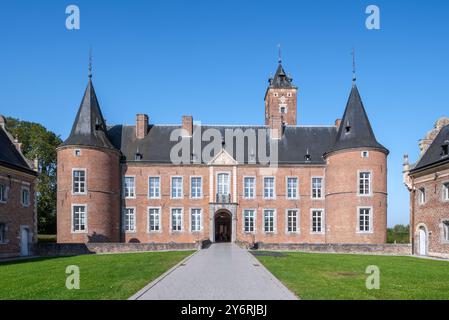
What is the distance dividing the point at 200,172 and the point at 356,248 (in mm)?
12438

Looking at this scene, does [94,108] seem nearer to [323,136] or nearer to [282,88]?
[323,136]

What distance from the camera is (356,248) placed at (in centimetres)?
2673

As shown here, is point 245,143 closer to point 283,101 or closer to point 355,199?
point 355,199

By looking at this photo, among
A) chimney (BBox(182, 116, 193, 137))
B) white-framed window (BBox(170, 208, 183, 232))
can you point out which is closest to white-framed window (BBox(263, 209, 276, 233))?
white-framed window (BBox(170, 208, 183, 232))

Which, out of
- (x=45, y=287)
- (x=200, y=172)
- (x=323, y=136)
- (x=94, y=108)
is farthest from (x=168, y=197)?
(x=45, y=287)

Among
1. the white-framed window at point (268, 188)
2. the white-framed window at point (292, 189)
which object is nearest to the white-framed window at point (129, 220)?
the white-framed window at point (268, 188)

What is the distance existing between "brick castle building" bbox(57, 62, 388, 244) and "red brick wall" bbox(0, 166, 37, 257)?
410 cm

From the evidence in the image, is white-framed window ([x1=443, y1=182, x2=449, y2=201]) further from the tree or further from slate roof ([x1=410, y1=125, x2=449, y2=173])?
the tree

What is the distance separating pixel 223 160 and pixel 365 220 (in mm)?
10556

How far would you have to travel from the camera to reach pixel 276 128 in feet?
118

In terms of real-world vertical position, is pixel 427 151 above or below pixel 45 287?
above

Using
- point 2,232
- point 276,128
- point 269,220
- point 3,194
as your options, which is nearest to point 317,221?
point 269,220

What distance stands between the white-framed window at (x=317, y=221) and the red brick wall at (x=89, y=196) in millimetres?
14057

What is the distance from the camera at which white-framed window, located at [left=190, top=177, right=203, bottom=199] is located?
111ft
